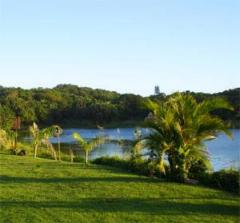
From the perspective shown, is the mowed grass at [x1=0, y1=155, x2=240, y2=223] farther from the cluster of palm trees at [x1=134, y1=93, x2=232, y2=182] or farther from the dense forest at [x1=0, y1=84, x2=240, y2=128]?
the dense forest at [x1=0, y1=84, x2=240, y2=128]

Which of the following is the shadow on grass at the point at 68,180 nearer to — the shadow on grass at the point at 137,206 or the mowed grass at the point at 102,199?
the mowed grass at the point at 102,199

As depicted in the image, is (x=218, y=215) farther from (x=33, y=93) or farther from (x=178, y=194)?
(x=33, y=93)

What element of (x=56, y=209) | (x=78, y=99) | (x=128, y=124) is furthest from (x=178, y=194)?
(x=78, y=99)

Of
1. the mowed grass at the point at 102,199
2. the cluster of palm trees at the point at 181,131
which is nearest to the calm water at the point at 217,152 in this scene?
the cluster of palm trees at the point at 181,131

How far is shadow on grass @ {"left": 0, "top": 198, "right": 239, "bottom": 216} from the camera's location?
706 centimetres

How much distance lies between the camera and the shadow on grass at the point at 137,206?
7059 millimetres

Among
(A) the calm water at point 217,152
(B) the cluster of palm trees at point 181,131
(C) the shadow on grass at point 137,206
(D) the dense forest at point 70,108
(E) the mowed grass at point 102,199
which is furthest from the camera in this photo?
(D) the dense forest at point 70,108

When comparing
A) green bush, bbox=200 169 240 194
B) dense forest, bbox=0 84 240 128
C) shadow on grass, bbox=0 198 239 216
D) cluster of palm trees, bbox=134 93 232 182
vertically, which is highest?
dense forest, bbox=0 84 240 128

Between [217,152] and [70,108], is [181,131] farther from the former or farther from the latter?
[70,108]

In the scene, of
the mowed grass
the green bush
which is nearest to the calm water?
the green bush

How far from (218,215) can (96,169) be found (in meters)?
3.76

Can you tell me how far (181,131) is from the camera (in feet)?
31.6

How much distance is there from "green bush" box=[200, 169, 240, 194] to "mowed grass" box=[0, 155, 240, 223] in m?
0.49

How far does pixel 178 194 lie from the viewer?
324 inches
